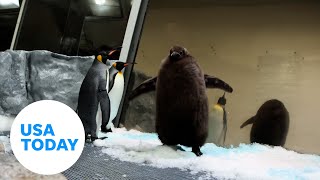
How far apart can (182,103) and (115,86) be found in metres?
0.43

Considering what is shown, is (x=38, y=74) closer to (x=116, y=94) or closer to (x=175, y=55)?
(x=116, y=94)

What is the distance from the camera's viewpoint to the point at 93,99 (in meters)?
1.35

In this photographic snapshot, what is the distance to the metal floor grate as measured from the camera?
2.53ft

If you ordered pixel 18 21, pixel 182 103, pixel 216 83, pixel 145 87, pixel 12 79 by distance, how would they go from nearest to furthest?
pixel 182 103, pixel 216 83, pixel 145 87, pixel 12 79, pixel 18 21

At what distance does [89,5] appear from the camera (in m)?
1.84

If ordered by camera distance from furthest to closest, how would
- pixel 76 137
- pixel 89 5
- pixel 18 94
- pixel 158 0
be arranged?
pixel 89 5
pixel 18 94
pixel 158 0
pixel 76 137

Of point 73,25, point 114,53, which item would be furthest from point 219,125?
point 73,25

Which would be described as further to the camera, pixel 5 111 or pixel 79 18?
pixel 79 18

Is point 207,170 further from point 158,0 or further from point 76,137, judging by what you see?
point 158,0

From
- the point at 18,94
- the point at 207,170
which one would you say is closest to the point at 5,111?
the point at 18,94

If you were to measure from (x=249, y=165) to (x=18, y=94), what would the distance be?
3.79 ft

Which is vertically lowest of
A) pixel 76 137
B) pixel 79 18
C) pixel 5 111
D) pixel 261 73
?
pixel 5 111

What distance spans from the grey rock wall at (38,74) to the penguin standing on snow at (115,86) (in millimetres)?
231

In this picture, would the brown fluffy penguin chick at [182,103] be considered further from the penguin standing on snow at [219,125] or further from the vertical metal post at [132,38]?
the vertical metal post at [132,38]
